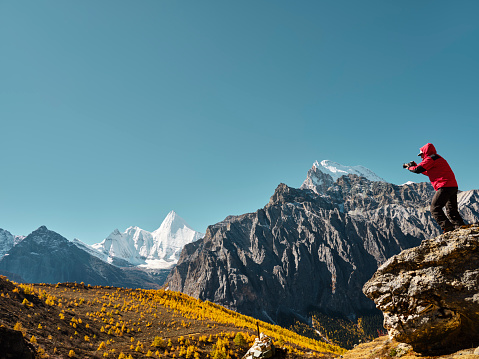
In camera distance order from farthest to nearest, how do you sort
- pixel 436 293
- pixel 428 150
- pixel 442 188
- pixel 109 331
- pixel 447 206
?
1. pixel 109 331
2. pixel 428 150
3. pixel 447 206
4. pixel 442 188
5. pixel 436 293

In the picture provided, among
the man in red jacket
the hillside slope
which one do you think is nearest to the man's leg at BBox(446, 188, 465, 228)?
the man in red jacket

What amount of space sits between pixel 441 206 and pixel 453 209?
775 mm

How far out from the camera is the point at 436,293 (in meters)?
12.7

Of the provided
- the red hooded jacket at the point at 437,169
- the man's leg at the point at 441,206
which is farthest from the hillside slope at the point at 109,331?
the red hooded jacket at the point at 437,169

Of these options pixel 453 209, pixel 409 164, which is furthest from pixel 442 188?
pixel 409 164

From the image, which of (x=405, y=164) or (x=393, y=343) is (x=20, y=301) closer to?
(x=393, y=343)

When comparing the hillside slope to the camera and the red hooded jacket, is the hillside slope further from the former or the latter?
the red hooded jacket

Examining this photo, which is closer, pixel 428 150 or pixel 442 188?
pixel 442 188

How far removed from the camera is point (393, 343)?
17547 mm

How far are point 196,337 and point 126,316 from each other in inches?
548

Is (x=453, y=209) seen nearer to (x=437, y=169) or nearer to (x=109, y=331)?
(x=437, y=169)

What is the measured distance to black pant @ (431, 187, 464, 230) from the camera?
13.8 meters

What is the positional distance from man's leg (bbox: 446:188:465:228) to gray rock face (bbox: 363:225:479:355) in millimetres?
1206

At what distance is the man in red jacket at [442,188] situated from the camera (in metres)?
13.8
